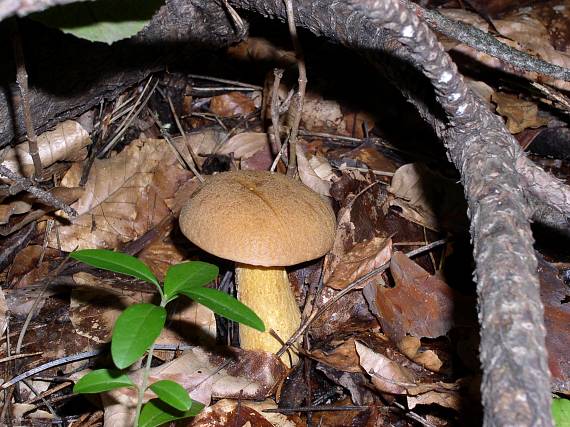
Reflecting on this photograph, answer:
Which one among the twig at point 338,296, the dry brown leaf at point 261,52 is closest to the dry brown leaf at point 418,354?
the twig at point 338,296

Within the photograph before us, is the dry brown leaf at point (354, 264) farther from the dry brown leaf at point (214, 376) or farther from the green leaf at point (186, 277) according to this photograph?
the green leaf at point (186, 277)

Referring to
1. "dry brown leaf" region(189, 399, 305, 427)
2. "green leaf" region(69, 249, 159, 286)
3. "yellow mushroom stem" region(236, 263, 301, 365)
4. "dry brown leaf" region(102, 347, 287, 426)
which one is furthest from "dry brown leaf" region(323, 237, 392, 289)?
"green leaf" region(69, 249, 159, 286)

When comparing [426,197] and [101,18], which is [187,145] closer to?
[426,197]

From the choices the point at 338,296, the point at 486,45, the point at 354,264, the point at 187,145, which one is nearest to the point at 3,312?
the point at 187,145

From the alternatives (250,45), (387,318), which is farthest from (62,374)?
(250,45)

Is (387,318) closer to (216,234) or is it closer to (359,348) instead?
(359,348)
